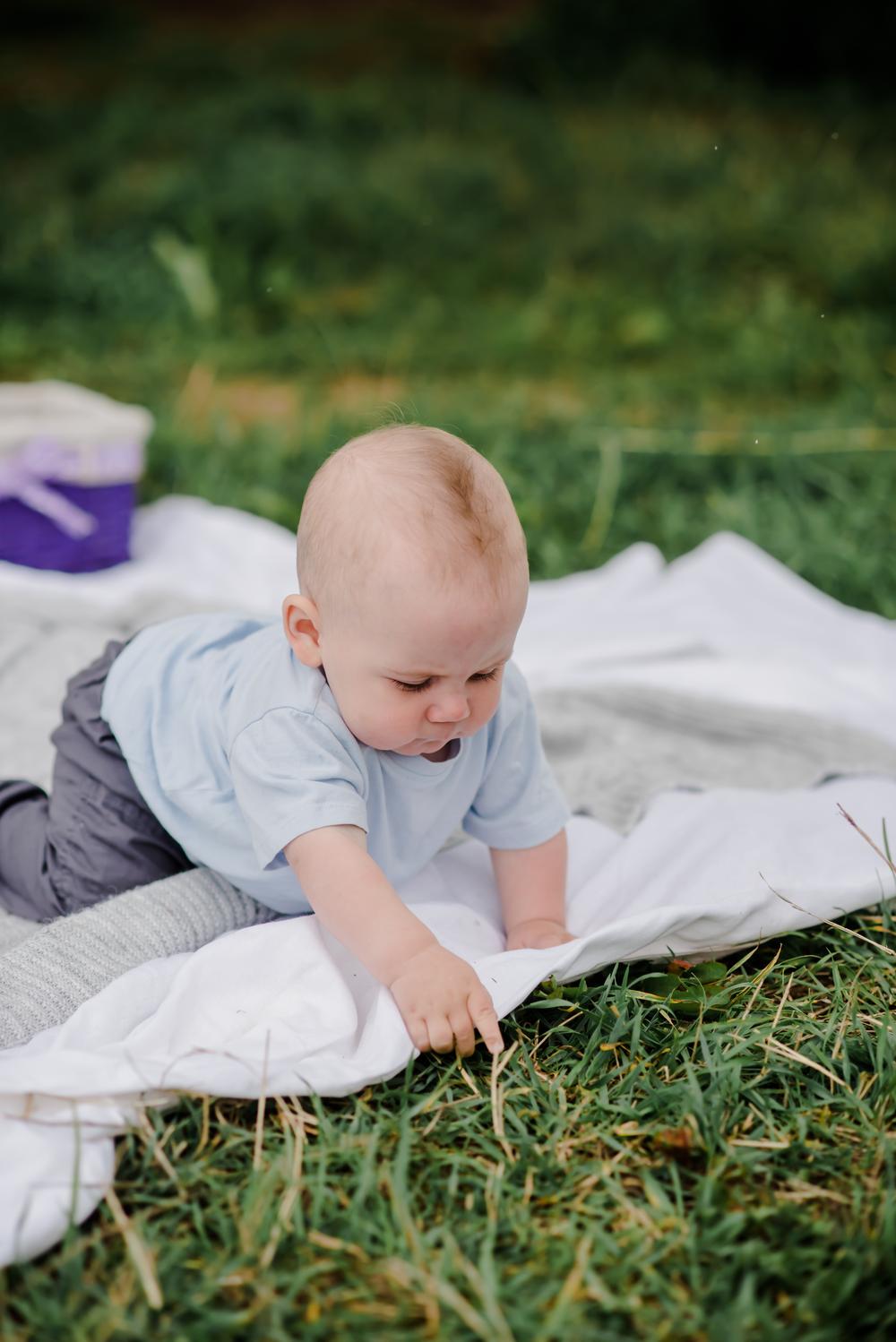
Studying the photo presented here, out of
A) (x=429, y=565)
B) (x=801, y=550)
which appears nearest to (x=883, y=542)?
(x=801, y=550)

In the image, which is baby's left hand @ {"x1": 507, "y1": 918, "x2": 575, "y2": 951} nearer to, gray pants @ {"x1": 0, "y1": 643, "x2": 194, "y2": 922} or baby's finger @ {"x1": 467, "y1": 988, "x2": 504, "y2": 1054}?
baby's finger @ {"x1": 467, "y1": 988, "x2": 504, "y2": 1054}

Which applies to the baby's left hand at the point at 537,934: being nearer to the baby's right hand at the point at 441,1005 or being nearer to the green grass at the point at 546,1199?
the green grass at the point at 546,1199

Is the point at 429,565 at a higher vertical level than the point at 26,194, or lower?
higher

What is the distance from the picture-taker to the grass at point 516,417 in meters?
1.24

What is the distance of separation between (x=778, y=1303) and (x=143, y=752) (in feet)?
3.27

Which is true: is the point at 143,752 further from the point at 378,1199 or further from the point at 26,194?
the point at 26,194

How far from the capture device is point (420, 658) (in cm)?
146

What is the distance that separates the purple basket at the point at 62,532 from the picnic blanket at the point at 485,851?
100 millimetres

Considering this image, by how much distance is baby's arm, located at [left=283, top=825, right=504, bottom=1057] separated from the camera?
1462mm

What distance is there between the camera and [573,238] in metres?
5.77

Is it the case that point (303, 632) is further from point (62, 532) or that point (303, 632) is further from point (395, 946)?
point (62, 532)

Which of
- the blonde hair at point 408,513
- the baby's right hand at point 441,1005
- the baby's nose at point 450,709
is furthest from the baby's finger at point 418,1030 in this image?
the blonde hair at point 408,513

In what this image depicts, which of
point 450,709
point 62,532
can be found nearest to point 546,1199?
point 450,709

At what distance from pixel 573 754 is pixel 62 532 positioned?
1283 millimetres
